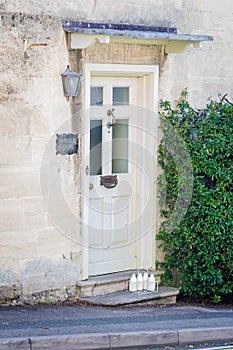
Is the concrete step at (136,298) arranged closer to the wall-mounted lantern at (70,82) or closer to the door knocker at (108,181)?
the door knocker at (108,181)

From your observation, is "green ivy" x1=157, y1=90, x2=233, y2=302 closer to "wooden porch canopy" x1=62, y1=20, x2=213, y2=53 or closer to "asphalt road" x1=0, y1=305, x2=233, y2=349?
"asphalt road" x1=0, y1=305, x2=233, y2=349

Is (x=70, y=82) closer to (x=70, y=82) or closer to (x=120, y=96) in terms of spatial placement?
(x=70, y=82)

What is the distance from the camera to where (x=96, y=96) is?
373 inches

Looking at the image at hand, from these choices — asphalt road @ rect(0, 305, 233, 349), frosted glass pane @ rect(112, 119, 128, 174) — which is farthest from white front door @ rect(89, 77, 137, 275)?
asphalt road @ rect(0, 305, 233, 349)

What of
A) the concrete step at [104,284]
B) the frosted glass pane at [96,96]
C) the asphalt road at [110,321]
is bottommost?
the asphalt road at [110,321]

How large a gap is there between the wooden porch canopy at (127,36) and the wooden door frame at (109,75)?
31 cm

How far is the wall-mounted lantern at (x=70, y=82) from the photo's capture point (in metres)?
8.84

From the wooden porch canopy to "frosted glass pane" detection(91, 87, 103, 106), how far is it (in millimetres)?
634

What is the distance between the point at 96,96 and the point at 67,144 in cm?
80

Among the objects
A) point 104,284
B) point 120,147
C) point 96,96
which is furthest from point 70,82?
point 104,284

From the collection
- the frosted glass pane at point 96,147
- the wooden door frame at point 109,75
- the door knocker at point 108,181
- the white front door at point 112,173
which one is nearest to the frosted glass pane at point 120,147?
the white front door at point 112,173

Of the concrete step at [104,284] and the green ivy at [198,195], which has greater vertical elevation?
the green ivy at [198,195]

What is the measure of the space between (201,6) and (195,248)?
3.10 meters

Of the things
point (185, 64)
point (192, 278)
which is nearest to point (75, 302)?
point (192, 278)
